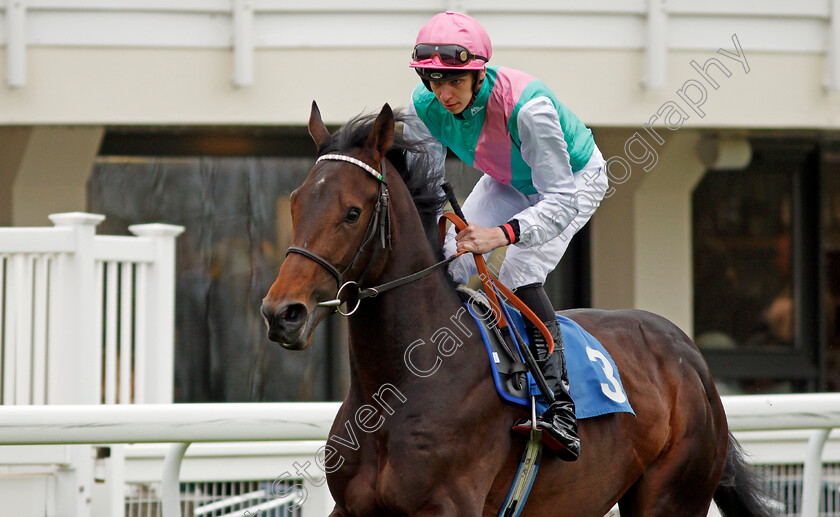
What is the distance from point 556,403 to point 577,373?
Result: 201mm

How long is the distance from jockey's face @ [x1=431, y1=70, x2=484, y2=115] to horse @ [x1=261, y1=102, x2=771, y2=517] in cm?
17

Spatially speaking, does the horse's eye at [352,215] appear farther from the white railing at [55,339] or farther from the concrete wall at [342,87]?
the concrete wall at [342,87]

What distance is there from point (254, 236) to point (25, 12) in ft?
8.15

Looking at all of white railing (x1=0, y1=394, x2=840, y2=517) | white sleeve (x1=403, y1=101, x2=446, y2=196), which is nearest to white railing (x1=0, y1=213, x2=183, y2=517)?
white railing (x1=0, y1=394, x2=840, y2=517)

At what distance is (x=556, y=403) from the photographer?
9.60 feet

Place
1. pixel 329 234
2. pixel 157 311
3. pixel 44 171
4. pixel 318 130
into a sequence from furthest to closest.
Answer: pixel 44 171 → pixel 157 311 → pixel 318 130 → pixel 329 234

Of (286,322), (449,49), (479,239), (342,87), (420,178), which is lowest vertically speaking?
(286,322)

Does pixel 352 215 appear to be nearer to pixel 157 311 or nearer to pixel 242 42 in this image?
pixel 157 311

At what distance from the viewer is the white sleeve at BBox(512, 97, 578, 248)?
293 centimetres

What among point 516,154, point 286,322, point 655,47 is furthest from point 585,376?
point 655,47

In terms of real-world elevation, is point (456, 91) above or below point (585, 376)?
above

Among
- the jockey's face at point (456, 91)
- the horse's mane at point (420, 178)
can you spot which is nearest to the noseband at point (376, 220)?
the horse's mane at point (420, 178)

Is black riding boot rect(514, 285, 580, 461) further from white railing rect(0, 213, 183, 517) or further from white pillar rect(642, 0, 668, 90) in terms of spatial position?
white pillar rect(642, 0, 668, 90)

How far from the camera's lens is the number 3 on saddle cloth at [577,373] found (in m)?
2.89
